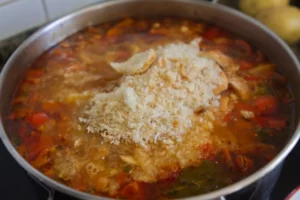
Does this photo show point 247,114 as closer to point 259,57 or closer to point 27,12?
point 259,57

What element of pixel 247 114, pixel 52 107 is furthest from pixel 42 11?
pixel 247 114

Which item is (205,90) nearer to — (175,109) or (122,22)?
(175,109)

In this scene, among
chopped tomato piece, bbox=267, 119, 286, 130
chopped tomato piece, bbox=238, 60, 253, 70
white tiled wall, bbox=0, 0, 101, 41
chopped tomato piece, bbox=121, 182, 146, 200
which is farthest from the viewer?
white tiled wall, bbox=0, 0, 101, 41

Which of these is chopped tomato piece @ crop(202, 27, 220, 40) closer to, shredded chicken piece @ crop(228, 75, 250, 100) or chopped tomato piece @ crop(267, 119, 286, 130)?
shredded chicken piece @ crop(228, 75, 250, 100)

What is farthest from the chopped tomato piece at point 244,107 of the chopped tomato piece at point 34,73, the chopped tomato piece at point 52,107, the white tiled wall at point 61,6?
the white tiled wall at point 61,6

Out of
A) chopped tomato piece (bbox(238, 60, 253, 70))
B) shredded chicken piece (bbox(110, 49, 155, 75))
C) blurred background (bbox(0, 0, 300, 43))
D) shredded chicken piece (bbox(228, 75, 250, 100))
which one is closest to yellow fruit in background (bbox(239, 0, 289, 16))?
blurred background (bbox(0, 0, 300, 43))

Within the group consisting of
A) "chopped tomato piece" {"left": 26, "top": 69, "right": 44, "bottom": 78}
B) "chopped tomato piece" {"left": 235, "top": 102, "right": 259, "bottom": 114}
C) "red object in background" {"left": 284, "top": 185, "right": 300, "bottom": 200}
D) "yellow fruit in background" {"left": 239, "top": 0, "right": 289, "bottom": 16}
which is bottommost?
"red object in background" {"left": 284, "top": 185, "right": 300, "bottom": 200}

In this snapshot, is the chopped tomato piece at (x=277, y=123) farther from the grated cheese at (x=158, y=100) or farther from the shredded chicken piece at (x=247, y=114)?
the grated cheese at (x=158, y=100)
